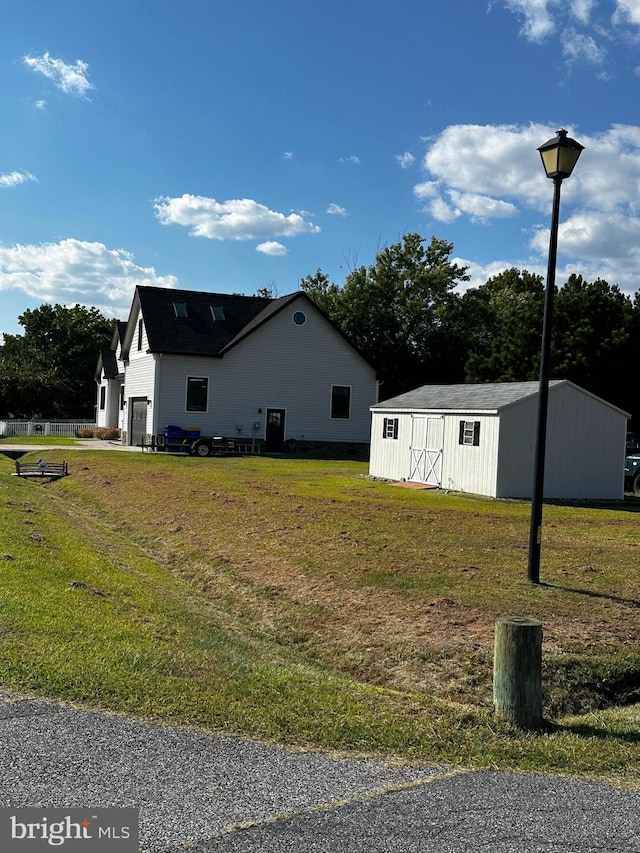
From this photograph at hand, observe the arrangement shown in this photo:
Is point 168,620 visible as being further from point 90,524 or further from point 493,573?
point 90,524

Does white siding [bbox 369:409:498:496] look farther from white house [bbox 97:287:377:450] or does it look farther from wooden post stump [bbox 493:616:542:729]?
wooden post stump [bbox 493:616:542:729]

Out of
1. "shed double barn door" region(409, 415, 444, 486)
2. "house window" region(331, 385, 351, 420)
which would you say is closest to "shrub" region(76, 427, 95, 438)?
"house window" region(331, 385, 351, 420)

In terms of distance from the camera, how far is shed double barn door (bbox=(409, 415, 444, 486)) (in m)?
24.1

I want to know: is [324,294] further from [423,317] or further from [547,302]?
[547,302]

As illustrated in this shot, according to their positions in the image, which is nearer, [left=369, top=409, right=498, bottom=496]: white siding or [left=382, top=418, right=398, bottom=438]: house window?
[left=369, top=409, right=498, bottom=496]: white siding

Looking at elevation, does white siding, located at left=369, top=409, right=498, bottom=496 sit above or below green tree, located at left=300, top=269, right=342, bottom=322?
below

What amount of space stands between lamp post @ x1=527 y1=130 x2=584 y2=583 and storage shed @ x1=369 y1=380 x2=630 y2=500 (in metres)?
10.9

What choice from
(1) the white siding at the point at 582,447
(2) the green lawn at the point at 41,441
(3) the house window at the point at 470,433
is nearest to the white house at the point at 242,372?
(2) the green lawn at the point at 41,441

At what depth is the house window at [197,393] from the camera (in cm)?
3734

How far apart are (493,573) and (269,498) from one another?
8.33 meters

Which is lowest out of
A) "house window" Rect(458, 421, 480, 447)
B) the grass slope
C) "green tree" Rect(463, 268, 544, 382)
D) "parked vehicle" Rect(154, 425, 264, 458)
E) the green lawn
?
the grass slope

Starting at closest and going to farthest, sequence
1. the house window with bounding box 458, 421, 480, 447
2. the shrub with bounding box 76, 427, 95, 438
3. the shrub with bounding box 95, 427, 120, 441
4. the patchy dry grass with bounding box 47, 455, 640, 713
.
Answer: the patchy dry grass with bounding box 47, 455, 640, 713, the house window with bounding box 458, 421, 480, 447, the shrub with bounding box 95, 427, 120, 441, the shrub with bounding box 76, 427, 95, 438

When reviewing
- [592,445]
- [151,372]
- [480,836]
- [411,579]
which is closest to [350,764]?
[480,836]

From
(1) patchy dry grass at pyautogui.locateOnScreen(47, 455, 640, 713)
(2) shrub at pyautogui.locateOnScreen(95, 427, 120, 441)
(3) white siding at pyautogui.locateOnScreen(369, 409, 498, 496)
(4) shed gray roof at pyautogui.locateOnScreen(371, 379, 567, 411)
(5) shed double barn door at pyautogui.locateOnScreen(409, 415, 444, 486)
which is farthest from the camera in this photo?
(2) shrub at pyautogui.locateOnScreen(95, 427, 120, 441)
